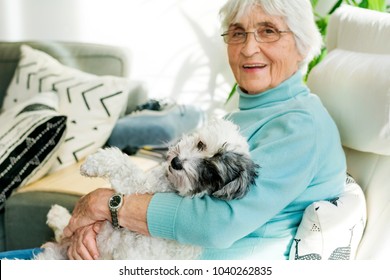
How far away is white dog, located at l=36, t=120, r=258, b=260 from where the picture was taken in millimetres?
1091

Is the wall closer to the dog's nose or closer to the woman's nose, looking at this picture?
the woman's nose

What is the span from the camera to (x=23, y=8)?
2.99 m

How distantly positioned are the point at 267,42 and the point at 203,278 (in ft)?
2.23

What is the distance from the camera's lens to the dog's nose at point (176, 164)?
3.71 feet

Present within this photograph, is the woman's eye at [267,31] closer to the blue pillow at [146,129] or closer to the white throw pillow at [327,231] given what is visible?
the white throw pillow at [327,231]

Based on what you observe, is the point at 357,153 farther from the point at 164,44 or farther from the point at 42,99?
the point at 164,44

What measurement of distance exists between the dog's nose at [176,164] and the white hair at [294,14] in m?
0.48

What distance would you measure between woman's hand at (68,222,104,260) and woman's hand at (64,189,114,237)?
0.6 inches

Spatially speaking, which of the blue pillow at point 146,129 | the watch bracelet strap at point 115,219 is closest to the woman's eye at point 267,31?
the watch bracelet strap at point 115,219

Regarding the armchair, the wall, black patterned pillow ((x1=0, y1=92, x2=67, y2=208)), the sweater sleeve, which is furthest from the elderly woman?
the wall

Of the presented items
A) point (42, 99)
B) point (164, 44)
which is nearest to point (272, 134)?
point (42, 99)

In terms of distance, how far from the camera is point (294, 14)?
4.30 feet

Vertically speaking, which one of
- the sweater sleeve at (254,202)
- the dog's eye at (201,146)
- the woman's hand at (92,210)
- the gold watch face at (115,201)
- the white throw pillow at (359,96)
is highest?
the white throw pillow at (359,96)

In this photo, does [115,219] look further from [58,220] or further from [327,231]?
[327,231]
